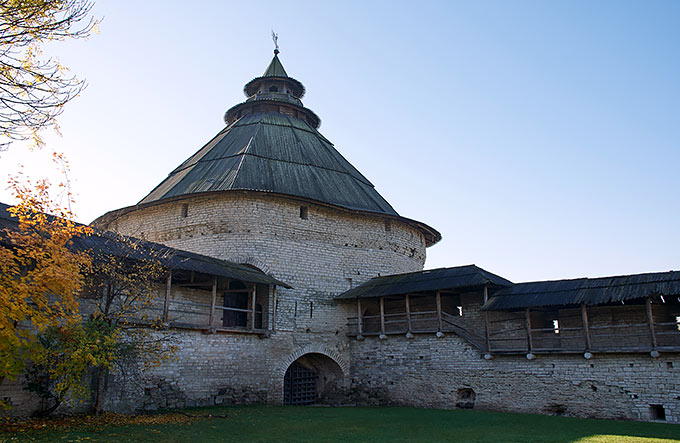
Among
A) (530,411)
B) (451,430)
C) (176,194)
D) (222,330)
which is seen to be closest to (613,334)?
(530,411)

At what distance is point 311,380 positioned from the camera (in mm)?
18188

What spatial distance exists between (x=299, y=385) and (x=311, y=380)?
0.60 m

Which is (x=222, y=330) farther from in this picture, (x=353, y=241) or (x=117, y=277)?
(x=353, y=241)

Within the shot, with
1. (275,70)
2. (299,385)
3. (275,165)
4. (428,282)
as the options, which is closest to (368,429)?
(428,282)

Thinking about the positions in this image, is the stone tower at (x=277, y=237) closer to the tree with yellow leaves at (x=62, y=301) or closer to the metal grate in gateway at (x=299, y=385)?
the metal grate in gateway at (x=299, y=385)

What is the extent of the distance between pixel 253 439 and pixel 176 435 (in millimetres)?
1361

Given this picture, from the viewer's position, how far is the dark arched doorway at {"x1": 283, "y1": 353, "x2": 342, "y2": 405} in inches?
688

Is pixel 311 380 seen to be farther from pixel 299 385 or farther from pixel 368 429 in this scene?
pixel 368 429

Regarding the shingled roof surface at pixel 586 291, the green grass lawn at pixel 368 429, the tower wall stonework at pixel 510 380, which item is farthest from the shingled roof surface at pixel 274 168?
the green grass lawn at pixel 368 429

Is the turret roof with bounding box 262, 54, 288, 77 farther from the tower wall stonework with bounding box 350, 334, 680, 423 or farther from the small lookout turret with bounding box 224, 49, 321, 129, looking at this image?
the tower wall stonework with bounding box 350, 334, 680, 423

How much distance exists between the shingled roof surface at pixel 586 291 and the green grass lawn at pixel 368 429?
276 centimetres

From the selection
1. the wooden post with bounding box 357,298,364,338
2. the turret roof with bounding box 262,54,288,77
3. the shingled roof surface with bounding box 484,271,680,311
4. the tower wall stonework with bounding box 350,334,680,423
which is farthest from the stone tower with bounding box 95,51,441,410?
A: the turret roof with bounding box 262,54,288,77

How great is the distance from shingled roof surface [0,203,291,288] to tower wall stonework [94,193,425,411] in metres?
1.58

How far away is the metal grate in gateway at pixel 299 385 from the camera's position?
17312mm
